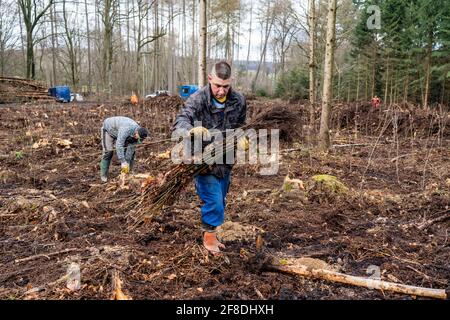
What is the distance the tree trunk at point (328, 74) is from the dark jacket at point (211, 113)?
4.86 m

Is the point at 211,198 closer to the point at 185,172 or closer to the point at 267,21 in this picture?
the point at 185,172

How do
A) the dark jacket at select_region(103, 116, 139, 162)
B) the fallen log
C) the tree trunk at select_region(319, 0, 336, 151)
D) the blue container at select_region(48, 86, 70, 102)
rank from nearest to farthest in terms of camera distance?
the fallen log, the dark jacket at select_region(103, 116, 139, 162), the tree trunk at select_region(319, 0, 336, 151), the blue container at select_region(48, 86, 70, 102)

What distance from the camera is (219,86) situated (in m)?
3.27

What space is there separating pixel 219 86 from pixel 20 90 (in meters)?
19.8

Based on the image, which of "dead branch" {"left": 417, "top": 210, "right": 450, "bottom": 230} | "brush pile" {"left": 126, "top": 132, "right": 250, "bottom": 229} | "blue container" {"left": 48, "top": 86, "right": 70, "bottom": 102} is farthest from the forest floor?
"blue container" {"left": 48, "top": 86, "right": 70, "bottom": 102}

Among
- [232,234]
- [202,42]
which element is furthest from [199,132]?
[202,42]

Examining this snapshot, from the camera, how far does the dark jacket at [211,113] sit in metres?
3.28

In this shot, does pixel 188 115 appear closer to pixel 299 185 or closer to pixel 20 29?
pixel 299 185

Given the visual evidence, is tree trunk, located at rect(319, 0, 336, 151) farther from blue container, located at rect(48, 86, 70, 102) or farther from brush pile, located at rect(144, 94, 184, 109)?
blue container, located at rect(48, 86, 70, 102)

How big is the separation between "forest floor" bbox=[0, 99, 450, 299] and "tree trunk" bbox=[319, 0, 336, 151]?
3.09 feet

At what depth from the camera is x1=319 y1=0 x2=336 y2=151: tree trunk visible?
300 inches

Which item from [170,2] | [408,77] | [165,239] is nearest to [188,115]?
[165,239]

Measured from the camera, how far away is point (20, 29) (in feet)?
107

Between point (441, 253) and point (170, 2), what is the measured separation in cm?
3148
